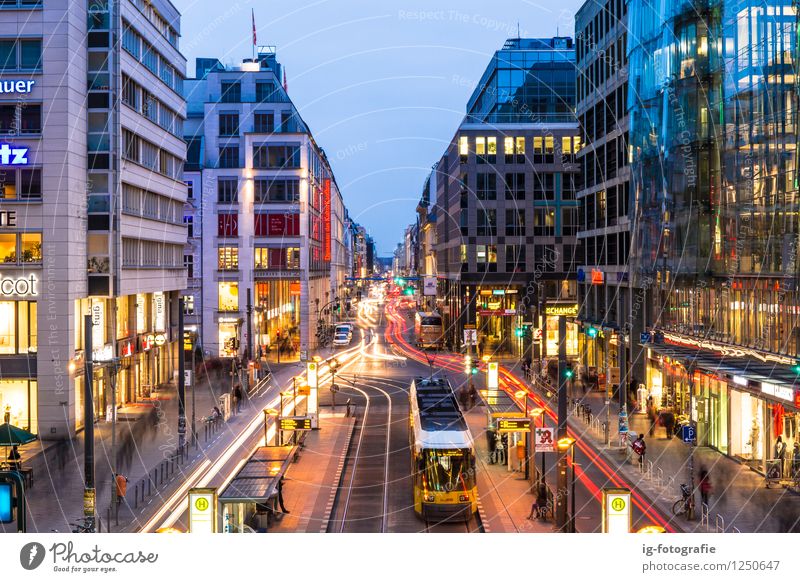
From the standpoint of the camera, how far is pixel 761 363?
33469 mm

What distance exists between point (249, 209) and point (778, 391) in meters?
67.3

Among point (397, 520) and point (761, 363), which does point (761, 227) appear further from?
point (397, 520)

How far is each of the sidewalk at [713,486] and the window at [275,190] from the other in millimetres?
51752

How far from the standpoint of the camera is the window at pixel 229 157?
89.0m

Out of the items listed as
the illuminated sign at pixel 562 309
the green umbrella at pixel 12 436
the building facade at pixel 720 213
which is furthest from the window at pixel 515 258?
the green umbrella at pixel 12 436

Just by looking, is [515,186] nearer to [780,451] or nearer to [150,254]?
[150,254]

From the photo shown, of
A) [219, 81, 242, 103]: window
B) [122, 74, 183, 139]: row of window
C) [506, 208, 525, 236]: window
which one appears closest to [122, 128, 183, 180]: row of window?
[122, 74, 183, 139]: row of window

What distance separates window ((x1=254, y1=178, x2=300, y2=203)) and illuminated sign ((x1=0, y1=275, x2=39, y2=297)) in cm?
4707

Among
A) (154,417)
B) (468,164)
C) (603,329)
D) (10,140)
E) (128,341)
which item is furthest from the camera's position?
(468,164)

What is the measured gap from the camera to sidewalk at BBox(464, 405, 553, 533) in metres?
27.9

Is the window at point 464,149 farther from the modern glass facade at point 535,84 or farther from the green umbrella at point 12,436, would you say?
the green umbrella at point 12,436

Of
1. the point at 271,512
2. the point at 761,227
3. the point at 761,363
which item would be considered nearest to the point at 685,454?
the point at 761,363

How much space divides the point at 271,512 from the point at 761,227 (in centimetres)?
2222

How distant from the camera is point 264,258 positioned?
8831cm
